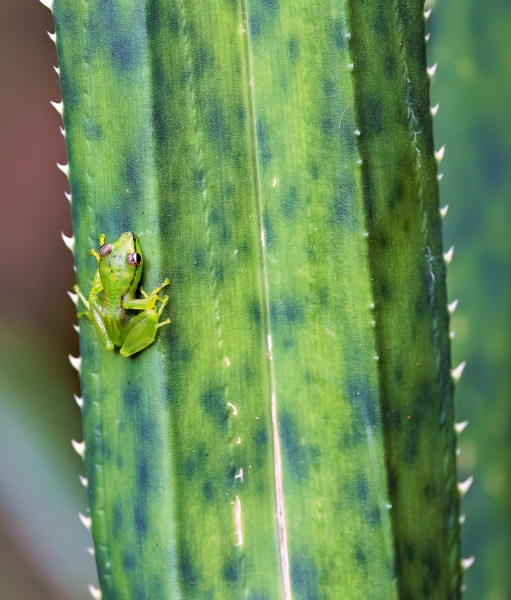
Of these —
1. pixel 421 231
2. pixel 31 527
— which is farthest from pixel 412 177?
pixel 31 527

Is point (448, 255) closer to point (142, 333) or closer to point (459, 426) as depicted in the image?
point (459, 426)

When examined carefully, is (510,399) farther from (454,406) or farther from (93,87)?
(93,87)

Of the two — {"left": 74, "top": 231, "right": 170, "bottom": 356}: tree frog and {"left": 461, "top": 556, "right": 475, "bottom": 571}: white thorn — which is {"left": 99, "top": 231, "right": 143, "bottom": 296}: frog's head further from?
{"left": 461, "top": 556, "right": 475, "bottom": 571}: white thorn

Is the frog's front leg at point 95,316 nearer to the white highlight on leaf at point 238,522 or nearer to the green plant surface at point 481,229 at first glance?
the white highlight on leaf at point 238,522

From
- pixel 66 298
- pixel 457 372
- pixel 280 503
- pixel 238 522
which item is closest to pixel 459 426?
pixel 457 372

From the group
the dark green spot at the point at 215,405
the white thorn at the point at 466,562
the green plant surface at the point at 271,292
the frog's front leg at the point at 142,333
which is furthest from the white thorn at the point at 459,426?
the frog's front leg at the point at 142,333
